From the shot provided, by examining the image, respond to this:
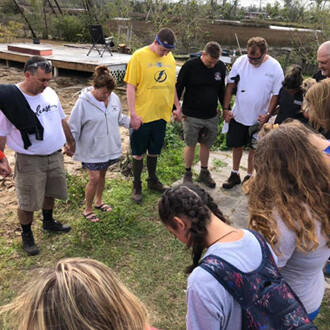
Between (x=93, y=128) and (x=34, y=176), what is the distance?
721 millimetres

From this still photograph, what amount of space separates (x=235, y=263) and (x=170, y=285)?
74.4 inches

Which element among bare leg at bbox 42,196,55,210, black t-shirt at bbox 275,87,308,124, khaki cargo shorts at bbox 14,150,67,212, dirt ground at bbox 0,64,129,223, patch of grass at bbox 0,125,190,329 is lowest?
dirt ground at bbox 0,64,129,223

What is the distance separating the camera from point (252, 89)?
165 inches

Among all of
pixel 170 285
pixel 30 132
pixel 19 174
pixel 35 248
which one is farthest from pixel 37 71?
pixel 170 285

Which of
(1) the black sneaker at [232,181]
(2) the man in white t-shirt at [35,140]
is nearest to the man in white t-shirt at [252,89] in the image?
(1) the black sneaker at [232,181]

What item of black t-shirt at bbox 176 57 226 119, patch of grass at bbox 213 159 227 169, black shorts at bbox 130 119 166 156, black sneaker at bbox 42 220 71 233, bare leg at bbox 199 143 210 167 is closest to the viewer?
black sneaker at bbox 42 220 71 233

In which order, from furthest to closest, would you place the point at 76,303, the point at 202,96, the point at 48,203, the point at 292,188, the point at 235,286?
1. the point at 202,96
2. the point at 48,203
3. the point at 292,188
4. the point at 235,286
5. the point at 76,303

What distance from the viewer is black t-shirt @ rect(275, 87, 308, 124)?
3.75 m

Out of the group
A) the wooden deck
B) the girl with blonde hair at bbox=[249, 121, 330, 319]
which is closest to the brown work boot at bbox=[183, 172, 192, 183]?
the girl with blonde hair at bbox=[249, 121, 330, 319]

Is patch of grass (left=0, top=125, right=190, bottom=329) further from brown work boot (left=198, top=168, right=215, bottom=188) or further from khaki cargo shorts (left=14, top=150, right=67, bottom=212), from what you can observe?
brown work boot (left=198, top=168, right=215, bottom=188)

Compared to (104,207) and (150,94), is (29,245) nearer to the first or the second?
(104,207)

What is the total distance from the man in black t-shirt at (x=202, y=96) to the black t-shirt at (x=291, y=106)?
837 mm

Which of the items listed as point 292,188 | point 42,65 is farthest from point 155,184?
point 292,188

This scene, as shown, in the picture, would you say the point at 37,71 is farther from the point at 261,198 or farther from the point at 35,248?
the point at 261,198
